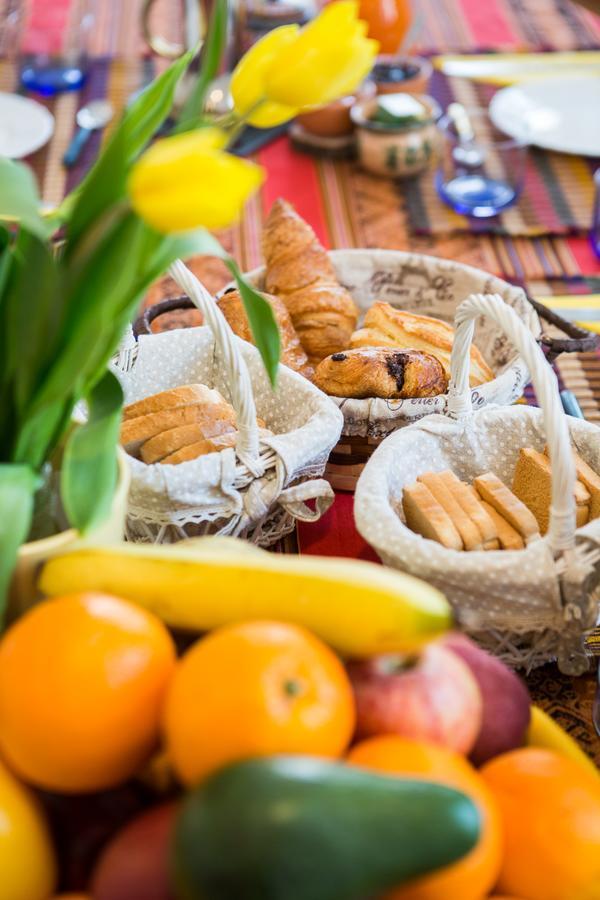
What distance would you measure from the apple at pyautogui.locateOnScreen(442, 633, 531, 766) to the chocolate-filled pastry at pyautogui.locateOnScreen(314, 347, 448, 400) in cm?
38

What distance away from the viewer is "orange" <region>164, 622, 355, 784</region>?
1.25 feet

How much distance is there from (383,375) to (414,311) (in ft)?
0.78

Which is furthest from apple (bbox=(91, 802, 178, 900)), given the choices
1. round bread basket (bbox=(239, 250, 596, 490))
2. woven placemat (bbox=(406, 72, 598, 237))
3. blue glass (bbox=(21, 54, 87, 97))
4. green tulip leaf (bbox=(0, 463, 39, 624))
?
blue glass (bbox=(21, 54, 87, 97))

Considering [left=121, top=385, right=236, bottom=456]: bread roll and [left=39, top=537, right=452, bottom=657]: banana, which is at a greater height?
[left=39, top=537, right=452, bottom=657]: banana

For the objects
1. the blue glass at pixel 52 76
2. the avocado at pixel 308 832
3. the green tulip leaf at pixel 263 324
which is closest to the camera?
the avocado at pixel 308 832

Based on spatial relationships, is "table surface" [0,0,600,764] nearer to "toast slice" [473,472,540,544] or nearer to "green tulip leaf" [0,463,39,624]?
"toast slice" [473,472,540,544]

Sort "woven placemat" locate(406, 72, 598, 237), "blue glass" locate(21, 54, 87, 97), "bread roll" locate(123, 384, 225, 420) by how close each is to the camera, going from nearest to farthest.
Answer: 1. "bread roll" locate(123, 384, 225, 420)
2. "woven placemat" locate(406, 72, 598, 237)
3. "blue glass" locate(21, 54, 87, 97)

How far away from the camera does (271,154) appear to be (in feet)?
5.24

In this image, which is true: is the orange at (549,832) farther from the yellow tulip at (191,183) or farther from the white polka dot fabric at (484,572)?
the yellow tulip at (191,183)

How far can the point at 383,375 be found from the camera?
84cm

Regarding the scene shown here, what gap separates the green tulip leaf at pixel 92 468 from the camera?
1.64 ft

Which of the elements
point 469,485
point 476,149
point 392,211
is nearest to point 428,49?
point 476,149

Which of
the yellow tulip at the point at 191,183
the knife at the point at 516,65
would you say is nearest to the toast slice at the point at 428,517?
the yellow tulip at the point at 191,183

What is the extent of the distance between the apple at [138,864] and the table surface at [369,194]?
→ 32cm
